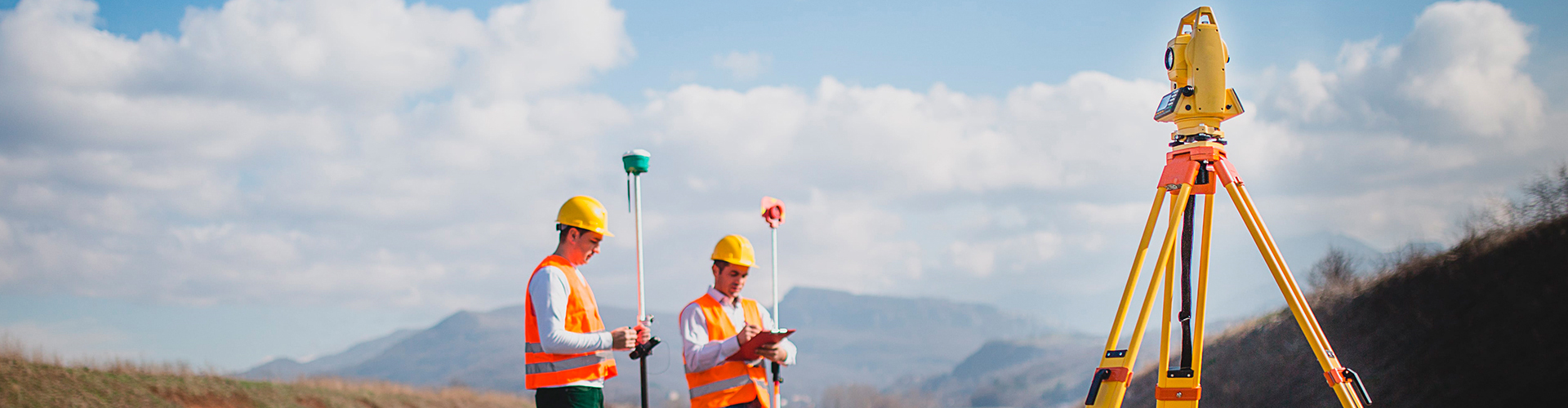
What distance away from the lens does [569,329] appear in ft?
15.9

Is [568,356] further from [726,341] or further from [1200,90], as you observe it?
[1200,90]

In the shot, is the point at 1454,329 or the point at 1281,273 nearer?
the point at 1281,273

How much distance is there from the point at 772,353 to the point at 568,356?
3.60 feet

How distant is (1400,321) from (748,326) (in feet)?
31.1

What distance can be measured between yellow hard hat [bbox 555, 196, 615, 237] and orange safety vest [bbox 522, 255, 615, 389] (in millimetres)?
206

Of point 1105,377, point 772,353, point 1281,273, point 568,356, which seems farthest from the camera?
point 772,353

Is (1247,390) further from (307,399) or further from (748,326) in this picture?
(307,399)

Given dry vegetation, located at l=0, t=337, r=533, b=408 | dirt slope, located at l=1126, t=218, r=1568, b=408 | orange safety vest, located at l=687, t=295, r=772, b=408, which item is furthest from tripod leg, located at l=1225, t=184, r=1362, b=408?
dry vegetation, located at l=0, t=337, r=533, b=408

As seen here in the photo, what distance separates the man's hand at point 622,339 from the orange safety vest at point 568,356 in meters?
0.10

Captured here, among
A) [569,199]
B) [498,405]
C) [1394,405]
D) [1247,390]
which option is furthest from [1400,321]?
[498,405]

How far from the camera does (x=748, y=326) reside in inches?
194

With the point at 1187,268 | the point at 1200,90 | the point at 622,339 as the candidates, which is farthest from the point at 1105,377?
the point at 622,339

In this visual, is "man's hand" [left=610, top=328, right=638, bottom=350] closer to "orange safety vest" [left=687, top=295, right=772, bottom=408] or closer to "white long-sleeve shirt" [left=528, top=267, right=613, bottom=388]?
"white long-sleeve shirt" [left=528, top=267, right=613, bottom=388]

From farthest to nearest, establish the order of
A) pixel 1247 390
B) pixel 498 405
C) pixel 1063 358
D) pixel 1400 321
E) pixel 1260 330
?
pixel 1063 358, pixel 498 405, pixel 1260 330, pixel 1247 390, pixel 1400 321
